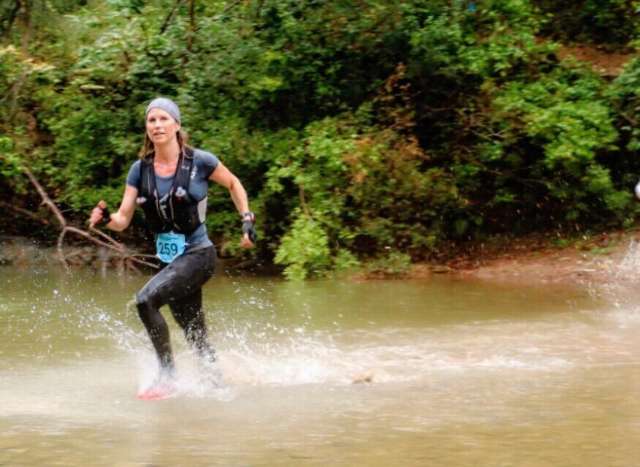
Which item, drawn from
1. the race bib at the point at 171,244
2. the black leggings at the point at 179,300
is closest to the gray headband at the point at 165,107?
the race bib at the point at 171,244

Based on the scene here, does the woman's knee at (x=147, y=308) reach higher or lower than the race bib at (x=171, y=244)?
lower

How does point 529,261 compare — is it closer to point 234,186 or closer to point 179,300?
point 234,186

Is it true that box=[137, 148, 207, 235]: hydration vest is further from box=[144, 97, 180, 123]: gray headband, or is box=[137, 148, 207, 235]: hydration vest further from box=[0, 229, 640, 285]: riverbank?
box=[0, 229, 640, 285]: riverbank

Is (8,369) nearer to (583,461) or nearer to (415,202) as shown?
(583,461)

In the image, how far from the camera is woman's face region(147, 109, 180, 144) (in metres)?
6.89

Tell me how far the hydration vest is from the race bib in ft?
0.12

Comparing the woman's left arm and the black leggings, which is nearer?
the black leggings

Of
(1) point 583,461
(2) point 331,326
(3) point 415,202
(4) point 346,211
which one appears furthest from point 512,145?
(1) point 583,461

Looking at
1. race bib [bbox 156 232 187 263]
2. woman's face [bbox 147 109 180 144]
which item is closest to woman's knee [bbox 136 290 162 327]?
race bib [bbox 156 232 187 263]

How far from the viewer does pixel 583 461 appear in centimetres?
505

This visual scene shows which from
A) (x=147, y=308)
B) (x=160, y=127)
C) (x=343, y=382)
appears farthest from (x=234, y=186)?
(x=343, y=382)

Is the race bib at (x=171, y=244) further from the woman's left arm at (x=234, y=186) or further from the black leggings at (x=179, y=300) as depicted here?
the woman's left arm at (x=234, y=186)

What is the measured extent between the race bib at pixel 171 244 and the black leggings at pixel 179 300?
47mm

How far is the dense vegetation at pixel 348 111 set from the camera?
1379cm
